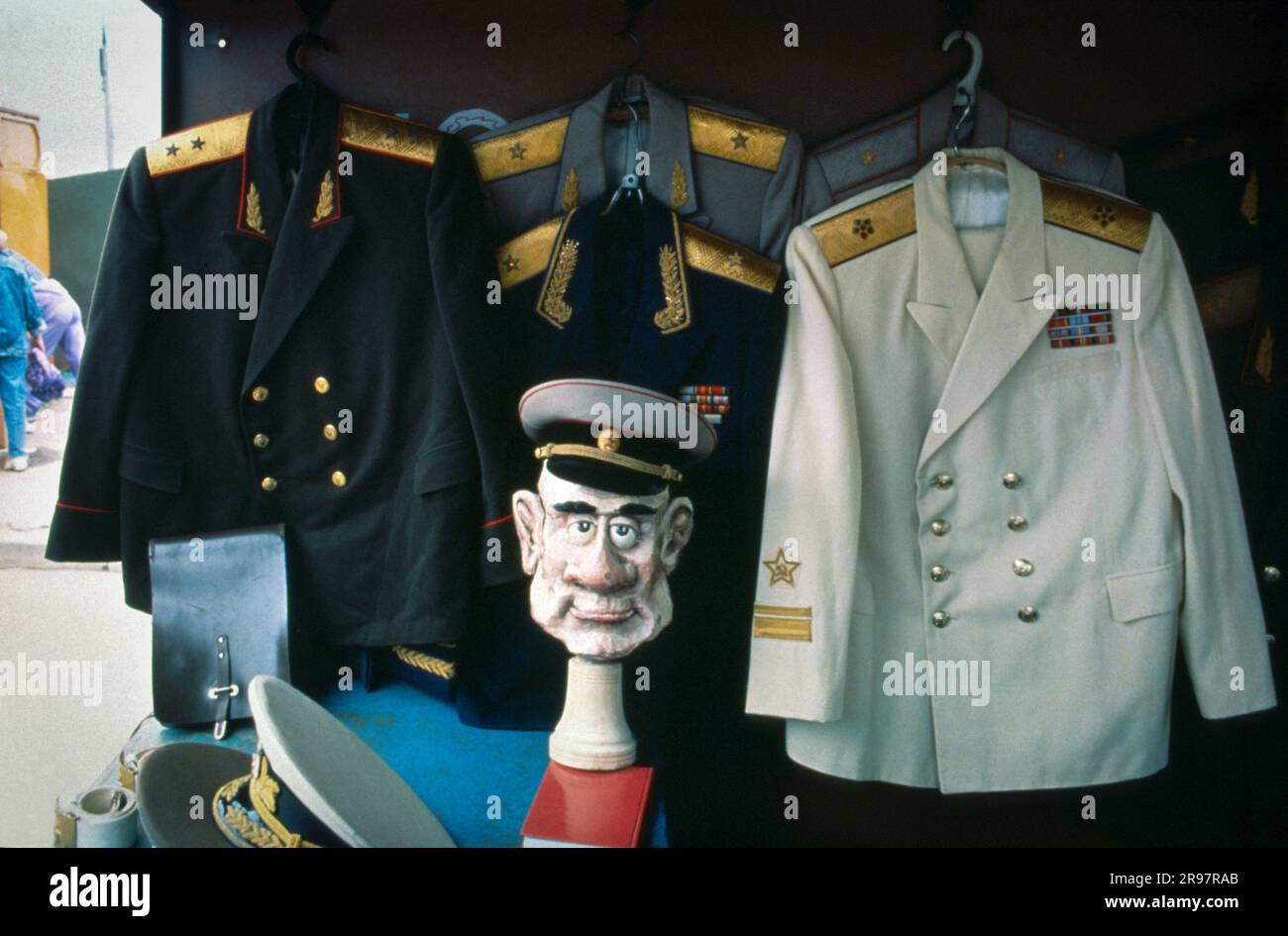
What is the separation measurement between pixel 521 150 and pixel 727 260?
47cm

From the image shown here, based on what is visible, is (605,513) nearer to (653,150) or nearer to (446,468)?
(446,468)

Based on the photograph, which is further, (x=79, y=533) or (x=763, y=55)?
(x=763, y=55)

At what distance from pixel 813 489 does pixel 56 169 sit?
4.86 ft

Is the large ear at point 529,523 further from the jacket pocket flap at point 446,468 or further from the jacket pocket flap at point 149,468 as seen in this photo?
the jacket pocket flap at point 149,468

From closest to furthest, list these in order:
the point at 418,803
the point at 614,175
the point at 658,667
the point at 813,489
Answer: the point at 418,803 → the point at 813,489 → the point at 658,667 → the point at 614,175

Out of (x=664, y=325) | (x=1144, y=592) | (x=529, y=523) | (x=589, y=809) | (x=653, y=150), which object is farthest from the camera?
(x=653, y=150)

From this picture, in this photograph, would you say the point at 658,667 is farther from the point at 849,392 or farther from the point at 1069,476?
the point at 1069,476

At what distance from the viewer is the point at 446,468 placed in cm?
160

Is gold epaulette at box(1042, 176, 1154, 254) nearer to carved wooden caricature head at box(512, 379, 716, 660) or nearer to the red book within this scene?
carved wooden caricature head at box(512, 379, 716, 660)

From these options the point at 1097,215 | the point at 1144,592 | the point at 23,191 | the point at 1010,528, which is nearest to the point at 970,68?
the point at 1097,215

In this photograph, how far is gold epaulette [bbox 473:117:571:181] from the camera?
1770 mm

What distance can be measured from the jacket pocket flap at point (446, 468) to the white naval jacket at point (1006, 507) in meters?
0.51

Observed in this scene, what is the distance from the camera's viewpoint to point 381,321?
1651 mm
